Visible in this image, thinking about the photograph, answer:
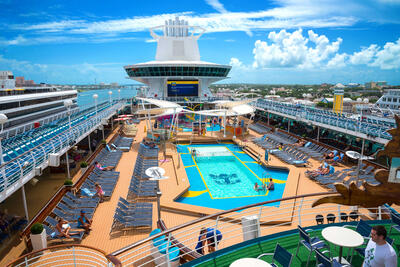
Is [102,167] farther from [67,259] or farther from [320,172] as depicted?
[320,172]

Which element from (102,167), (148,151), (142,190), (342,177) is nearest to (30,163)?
(142,190)

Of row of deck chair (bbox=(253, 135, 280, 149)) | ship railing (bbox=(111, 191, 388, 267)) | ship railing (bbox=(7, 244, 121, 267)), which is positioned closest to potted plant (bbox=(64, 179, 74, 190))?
ship railing (bbox=(7, 244, 121, 267))

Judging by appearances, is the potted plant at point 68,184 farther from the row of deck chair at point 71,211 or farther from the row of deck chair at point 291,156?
the row of deck chair at point 291,156

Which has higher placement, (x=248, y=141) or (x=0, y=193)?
(x=0, y=193)

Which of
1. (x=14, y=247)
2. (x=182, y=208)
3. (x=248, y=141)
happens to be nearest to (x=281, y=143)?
(x=248, y=141)

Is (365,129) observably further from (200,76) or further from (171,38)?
(171,38)

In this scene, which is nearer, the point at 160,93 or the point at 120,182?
the point at 120,182

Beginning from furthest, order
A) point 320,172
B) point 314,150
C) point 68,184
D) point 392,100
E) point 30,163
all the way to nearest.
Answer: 1. point 392,100
2. point 314,150
3. point 320,172
4. point 68,184
5. point 30,163
